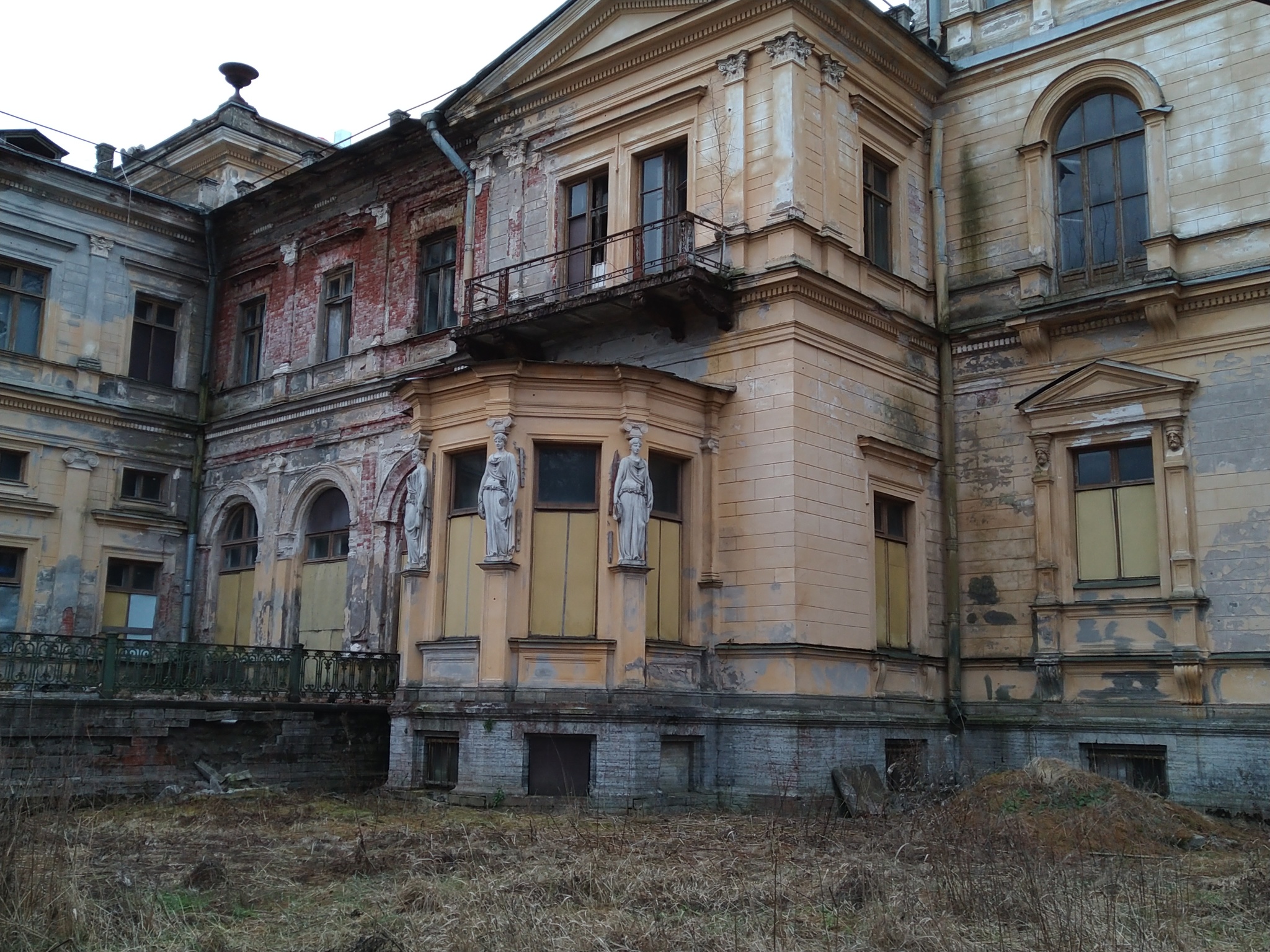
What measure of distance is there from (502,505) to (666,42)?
22.0 ft

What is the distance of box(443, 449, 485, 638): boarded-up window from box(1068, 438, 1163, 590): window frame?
24.0 feet

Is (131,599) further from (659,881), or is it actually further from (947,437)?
(659,881)

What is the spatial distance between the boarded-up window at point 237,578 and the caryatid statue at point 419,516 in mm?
7502

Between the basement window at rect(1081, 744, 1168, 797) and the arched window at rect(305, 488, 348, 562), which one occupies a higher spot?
the arched window at rect(305, 488, 348, 562)

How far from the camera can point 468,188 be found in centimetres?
1931

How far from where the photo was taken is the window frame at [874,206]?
54.3 ft

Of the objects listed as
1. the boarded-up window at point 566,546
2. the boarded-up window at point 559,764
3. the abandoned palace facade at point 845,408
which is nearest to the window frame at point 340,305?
the abandoned palace facade at point 845,408

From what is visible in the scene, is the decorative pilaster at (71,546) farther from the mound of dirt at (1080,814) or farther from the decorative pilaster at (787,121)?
the mound of dirt at (1080,814)

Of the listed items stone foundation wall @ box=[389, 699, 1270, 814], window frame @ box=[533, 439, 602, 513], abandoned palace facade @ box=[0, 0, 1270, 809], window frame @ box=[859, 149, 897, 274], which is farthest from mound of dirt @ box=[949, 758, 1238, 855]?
window frame @ box=[859, 149, 897, 274]

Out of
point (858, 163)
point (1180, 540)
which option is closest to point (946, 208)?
point (858, 163)

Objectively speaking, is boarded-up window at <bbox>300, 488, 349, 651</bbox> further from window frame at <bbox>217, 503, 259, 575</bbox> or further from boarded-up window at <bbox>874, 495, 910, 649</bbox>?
boarded-up window at <bbox>874, 495, 910, 649</bbox>

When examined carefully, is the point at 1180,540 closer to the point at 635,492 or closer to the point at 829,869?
the point at 635,492

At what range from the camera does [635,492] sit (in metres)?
14.4

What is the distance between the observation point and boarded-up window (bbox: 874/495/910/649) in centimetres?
1580
